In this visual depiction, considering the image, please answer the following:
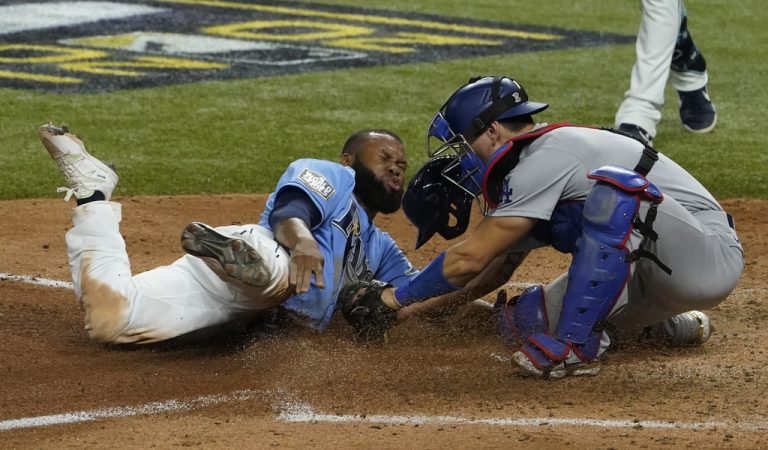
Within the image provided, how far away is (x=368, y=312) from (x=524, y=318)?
685mm

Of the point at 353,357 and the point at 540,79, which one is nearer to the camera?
the point at 353,357

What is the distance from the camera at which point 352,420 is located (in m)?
4.17

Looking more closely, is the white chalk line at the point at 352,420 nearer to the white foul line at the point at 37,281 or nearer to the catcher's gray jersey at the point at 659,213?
the catcher's gray jersey at the point at 659,213

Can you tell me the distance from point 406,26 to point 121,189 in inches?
268

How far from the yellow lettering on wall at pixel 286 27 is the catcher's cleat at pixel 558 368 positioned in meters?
8.90

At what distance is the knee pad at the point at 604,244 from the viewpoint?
446 cm

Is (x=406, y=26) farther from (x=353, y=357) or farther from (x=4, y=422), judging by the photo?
(x=4, y=422)

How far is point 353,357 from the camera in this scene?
194 inches

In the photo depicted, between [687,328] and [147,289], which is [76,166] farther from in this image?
[687,328]

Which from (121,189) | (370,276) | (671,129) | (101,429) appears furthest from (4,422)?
(671,129)

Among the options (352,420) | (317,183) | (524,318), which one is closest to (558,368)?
(524,318)

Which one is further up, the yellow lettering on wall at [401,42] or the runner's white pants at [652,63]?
the runner's white pants at [652,63]

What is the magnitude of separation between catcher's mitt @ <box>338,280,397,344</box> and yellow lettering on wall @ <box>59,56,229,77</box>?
6598 mm

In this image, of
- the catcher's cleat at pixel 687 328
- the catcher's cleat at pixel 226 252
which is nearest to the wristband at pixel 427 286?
the catcher's cleat at pixel 226 252
